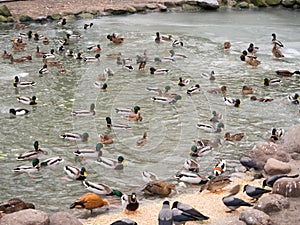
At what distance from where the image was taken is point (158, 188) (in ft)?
31.1

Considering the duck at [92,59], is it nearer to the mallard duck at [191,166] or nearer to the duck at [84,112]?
the duck at [84,112]

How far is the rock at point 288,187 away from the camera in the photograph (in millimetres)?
8469

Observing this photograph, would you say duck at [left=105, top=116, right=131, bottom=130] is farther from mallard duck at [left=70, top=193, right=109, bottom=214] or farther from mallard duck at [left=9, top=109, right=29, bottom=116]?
mallard duck at [left=70, top=193, right=109, bottom=214]

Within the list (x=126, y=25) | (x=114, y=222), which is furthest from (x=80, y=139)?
(x=126, y=25)

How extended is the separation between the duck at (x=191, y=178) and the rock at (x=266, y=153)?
4.31ft

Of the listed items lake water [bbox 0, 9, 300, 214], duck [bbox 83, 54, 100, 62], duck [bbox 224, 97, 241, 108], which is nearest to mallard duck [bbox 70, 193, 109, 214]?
lake water [bbox 0, 9, 300, 214]

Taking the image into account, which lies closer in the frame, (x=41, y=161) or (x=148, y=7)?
(x=41, y=161)

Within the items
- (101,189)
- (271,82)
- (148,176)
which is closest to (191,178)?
(148,176)

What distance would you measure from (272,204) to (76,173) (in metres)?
3.90

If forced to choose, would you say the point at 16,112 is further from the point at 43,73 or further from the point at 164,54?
the point at 164,54

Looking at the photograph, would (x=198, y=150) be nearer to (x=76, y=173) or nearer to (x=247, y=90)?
(x=76, y=173)

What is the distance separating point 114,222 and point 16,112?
6.45 m

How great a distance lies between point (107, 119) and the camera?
42.4ft

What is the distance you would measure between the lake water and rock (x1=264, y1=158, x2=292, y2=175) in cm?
84
